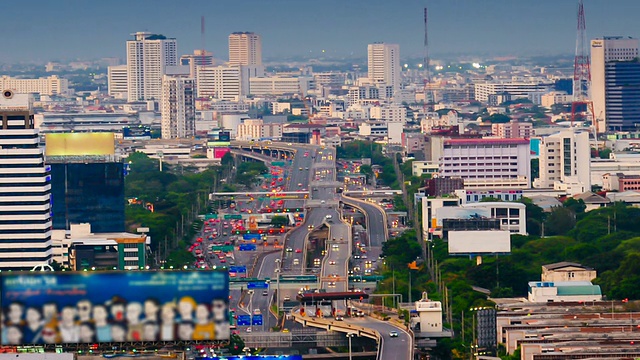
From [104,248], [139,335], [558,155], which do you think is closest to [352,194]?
[558,155]

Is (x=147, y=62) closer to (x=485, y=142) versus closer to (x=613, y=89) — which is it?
(x=613, y=89)

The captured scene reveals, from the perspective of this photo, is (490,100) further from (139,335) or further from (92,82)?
(139,335)

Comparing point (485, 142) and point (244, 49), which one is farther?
point (244, 49)

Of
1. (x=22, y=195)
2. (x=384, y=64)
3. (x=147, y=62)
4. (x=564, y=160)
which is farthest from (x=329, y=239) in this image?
(x=384, y=64)

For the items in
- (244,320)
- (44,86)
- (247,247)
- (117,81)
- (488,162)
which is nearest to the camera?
(244,320)

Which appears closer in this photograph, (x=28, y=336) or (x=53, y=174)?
(x=28, y=336)

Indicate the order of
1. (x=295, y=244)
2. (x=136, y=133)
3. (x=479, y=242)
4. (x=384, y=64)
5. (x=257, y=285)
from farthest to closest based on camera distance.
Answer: (x=384, y=64)
(x=136, y=133)
(x=295, y=244)
(x=479, y=242)
(x=257, y=285)

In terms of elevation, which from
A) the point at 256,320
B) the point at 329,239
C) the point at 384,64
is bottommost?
the point at 256,320
